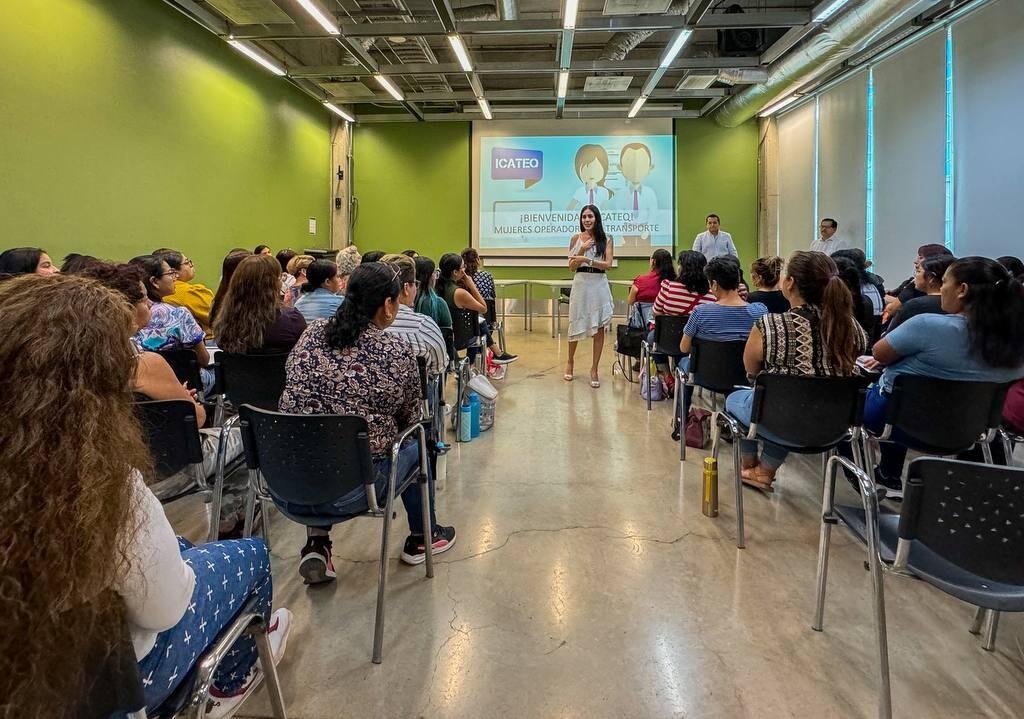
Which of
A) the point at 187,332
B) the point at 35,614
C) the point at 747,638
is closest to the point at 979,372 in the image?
the point at 747,638

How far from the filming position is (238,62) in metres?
6.75

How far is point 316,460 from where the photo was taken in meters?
1.58

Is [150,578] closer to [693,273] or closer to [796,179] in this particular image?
[693,273]

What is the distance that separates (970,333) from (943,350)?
10 centimetres

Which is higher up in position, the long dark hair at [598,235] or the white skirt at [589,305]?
the long dark hair at [598,235]

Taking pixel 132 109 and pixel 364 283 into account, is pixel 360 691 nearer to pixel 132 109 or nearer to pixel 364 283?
pixel 364 283

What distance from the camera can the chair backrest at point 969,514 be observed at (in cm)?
114

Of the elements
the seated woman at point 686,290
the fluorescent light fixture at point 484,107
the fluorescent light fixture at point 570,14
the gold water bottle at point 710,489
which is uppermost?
the fluorescent light fixture at point 484,107

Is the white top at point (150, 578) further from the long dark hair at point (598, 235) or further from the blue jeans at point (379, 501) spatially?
the long dark hair at point (598, 235)

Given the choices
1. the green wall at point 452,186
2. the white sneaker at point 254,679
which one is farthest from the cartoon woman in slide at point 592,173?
the white sneaker at point 254,679

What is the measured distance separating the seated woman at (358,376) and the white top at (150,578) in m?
0.79

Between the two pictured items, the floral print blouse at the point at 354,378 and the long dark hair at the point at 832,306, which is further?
the long dark hair at the point at 832,306

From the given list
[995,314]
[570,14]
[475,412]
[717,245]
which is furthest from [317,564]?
[717,245]

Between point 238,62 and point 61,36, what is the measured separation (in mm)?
2632
